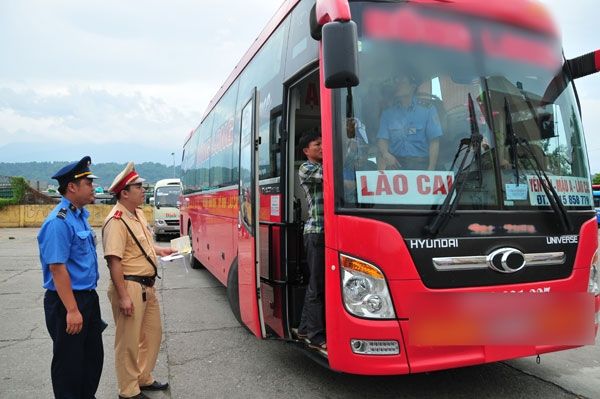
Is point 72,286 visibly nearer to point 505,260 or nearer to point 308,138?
point 308,138

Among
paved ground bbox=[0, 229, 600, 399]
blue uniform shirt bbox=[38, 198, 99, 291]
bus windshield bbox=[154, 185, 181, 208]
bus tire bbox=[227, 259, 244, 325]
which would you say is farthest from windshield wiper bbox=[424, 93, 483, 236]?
bus windshield bbox=[154, 185, 181, 208]

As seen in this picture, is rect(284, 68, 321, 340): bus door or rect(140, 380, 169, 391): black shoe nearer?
rect(140, 380, 169, 391): black shoe

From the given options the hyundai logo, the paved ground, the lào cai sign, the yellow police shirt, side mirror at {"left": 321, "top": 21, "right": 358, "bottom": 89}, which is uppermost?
side mirror at {"left": 321, "top": 21, "right": 358, "bottom": 89}

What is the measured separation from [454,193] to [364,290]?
87 cm

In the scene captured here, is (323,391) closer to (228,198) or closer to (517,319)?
(517,319)

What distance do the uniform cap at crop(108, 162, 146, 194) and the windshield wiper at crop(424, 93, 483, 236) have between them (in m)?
2.21

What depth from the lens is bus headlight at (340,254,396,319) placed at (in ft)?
10.2

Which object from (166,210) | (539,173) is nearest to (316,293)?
(539,173)

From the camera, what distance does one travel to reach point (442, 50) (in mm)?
3396

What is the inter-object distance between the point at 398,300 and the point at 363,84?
1.47 meters

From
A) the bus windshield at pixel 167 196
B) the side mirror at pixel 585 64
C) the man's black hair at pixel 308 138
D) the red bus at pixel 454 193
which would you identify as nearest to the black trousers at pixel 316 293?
the red bus at pixel 454 193

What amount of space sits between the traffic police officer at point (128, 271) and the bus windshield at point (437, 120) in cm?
161

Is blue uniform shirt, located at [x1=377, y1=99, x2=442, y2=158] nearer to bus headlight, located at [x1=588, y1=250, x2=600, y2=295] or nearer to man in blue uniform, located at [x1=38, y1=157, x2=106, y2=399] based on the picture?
bus headlight, located at [x1=588, y1=250, x2=600, y2=295]

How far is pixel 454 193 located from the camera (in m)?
3.18
